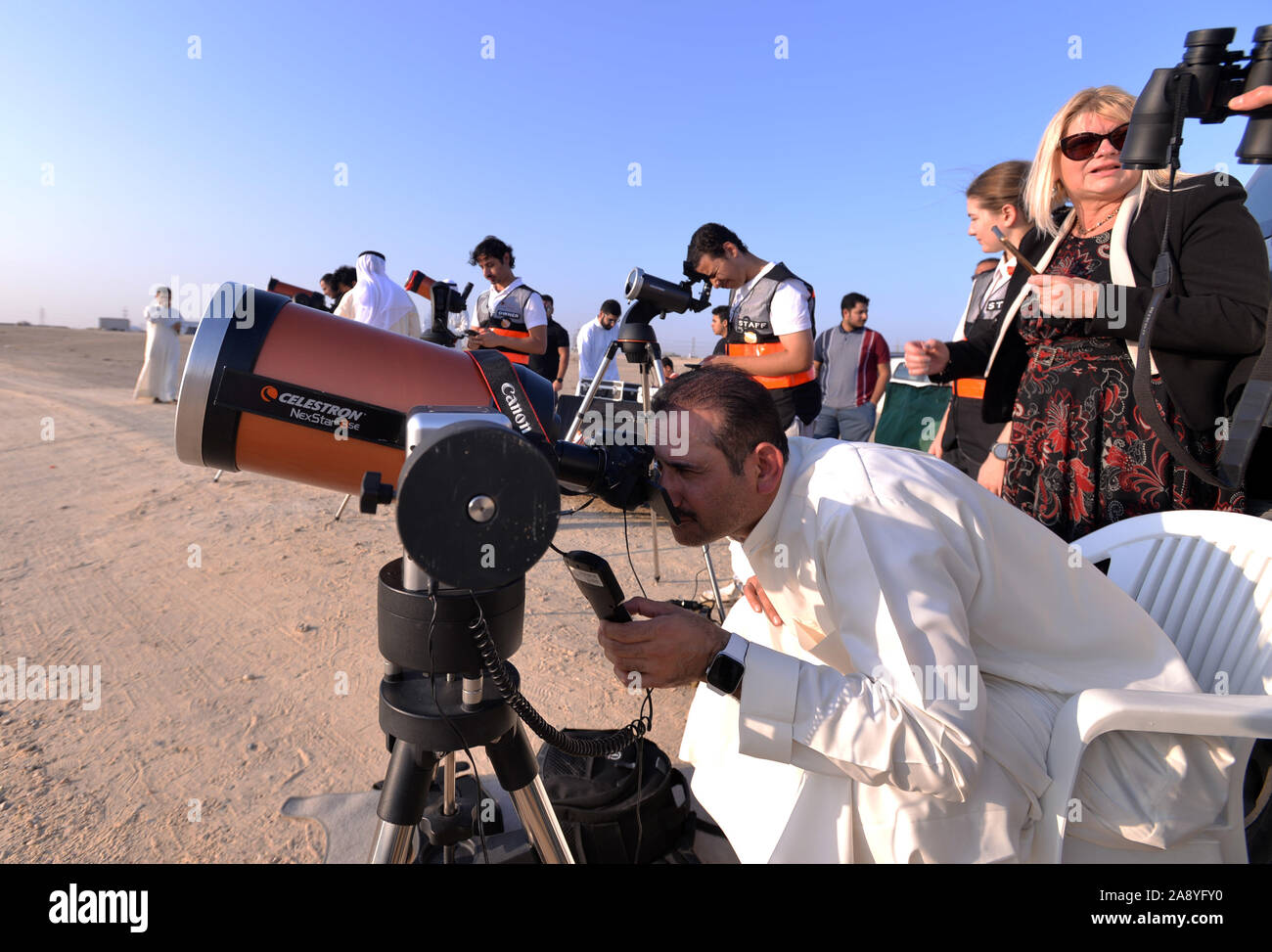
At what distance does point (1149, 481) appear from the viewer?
1861mm

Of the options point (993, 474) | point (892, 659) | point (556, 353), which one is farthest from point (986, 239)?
point (556, 353)

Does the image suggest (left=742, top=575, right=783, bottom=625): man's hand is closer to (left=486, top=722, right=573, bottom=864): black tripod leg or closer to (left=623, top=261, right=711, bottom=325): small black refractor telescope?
(left=486, top=722, right=573, bottom=864): black tripod leg

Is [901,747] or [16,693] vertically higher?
[901,747]

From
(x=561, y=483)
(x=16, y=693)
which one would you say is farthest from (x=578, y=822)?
(x=16, y=693)

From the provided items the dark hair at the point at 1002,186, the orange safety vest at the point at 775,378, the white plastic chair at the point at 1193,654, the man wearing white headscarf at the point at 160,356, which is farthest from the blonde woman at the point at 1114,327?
the man wearing white headscarf at the point at 160,356

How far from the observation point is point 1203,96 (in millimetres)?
1620

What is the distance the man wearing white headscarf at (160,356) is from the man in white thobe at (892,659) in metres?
11.0

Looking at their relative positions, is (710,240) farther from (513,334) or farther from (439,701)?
(439,701)

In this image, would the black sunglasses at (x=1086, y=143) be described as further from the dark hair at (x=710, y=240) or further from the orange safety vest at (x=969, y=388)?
the dark hair at (x=710, y=240)

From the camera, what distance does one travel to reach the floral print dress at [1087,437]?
1.84m

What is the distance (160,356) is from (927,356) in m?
11.4
